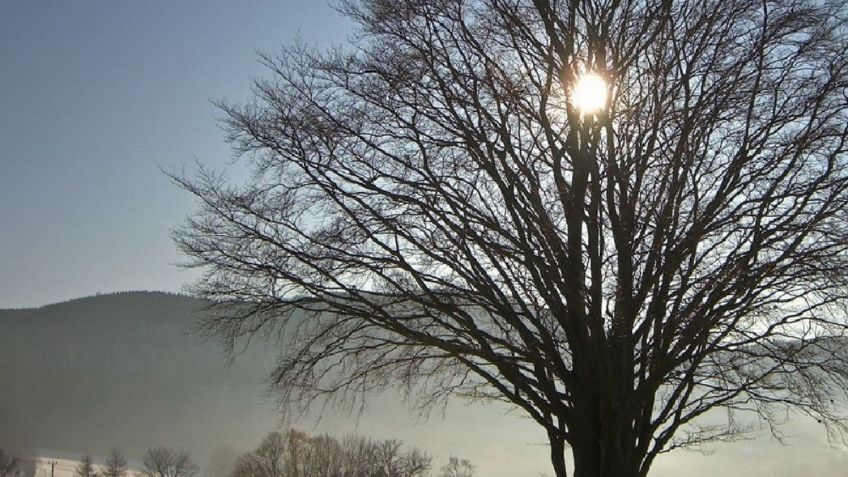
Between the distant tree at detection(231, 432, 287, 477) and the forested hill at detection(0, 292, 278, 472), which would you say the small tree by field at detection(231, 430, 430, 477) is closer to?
the distant tree at detection(231, 432, 287, 477)

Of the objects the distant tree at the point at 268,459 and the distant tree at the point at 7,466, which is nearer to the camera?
the distant tree at the point at 268,459

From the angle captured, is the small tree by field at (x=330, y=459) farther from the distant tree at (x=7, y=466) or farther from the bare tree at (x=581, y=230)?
the distant tree at (x=7, y=466)

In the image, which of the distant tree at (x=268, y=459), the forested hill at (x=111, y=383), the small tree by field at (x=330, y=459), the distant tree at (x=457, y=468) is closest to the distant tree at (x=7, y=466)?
the forested hill at (x=111, y=383)

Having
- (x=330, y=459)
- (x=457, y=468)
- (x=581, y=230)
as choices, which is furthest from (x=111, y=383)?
(x=581, y=230)

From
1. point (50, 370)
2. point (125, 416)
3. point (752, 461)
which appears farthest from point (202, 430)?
point (752, 461)

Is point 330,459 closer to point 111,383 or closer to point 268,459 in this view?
point 268,459

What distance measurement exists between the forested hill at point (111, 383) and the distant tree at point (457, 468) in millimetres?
87421

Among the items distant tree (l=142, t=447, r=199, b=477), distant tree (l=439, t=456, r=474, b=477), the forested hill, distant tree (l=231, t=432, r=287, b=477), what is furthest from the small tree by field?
the forested hill

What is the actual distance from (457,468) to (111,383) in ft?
387

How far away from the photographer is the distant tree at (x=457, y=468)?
67125 millimetres

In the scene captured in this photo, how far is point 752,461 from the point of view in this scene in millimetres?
17344

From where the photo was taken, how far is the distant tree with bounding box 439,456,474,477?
6712 cm

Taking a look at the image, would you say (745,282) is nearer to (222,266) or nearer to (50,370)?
(222,266)

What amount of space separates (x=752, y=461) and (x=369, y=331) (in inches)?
433
